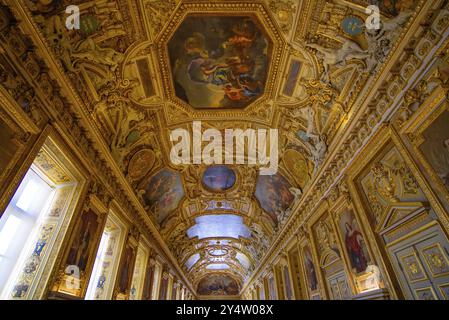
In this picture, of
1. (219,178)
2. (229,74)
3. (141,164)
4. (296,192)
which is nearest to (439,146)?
(229,74)

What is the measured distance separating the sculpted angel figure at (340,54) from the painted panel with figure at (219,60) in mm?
1774

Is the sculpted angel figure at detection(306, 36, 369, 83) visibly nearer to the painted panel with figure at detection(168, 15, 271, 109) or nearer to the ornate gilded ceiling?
the ornate gilded ceiling

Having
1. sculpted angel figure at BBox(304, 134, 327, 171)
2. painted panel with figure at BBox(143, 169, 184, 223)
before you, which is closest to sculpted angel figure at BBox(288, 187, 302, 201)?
sculpted angel figure at BBox(304, 134, 327, 171)

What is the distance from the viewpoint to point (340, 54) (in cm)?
690

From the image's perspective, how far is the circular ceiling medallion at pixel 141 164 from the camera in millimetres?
10398

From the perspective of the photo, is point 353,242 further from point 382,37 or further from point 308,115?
point 382,37

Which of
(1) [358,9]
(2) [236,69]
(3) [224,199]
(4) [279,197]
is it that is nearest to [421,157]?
(1) [358,9]

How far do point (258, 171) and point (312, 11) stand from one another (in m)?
8.40

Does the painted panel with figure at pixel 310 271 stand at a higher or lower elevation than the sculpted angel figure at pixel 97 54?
lower

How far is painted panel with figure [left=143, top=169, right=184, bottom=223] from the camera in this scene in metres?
12.6

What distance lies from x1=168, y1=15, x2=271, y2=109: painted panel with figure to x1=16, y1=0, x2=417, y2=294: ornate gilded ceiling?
0.11 ft

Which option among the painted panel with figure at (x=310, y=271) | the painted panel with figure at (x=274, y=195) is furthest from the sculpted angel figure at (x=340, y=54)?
the painted panel with figure at (x=310, y=271)

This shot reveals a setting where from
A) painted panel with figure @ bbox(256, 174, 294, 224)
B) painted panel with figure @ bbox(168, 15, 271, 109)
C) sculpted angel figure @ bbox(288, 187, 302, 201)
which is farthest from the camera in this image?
painted panel with figure @ bbox(256, 174, 294, 224)

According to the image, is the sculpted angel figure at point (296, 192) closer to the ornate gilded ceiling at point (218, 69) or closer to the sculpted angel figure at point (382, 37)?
the ornate gilded ceiling at point (218, 69)
